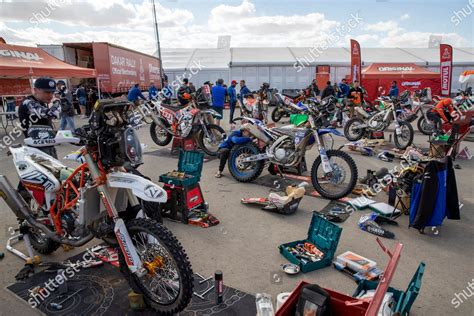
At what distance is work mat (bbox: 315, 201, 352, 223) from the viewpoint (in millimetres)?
4475

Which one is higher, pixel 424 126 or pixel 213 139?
pixel 213 139

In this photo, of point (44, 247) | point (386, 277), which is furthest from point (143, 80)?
point (386, 277)

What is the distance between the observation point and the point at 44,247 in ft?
11.4

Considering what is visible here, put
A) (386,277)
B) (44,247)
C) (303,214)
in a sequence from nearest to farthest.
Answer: (386,277) → (44,247) → (303,214)

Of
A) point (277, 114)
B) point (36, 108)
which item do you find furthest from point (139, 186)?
point (277, 114)

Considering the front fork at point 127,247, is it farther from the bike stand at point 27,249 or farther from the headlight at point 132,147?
the bike stand at point 27,249

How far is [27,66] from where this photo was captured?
10.6 metres

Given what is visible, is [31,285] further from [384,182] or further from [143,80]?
[143,80]

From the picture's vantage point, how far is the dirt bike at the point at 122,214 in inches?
94.4

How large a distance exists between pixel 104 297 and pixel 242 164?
11.7 feet

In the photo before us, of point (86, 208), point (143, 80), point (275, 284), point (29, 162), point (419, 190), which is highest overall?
point (143, 80)

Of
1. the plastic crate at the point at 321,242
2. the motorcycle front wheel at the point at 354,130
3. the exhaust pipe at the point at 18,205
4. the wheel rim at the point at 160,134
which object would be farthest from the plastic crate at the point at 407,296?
the motorcycle front wheel at the point at 354,130

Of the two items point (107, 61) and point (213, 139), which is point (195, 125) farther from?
point (107, 61)

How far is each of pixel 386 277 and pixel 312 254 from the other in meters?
1.64
